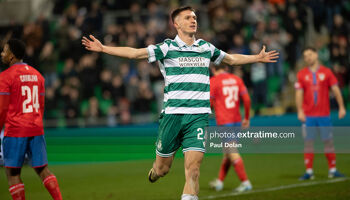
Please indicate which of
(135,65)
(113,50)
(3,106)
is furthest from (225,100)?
(135,65)

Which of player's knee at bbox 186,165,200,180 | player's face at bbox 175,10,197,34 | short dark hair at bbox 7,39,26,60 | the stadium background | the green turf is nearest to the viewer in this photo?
player's knee at bbox 186,165,200,180

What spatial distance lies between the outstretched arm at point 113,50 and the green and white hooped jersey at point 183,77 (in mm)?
234

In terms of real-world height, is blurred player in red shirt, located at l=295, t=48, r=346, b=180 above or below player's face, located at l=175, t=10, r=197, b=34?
below

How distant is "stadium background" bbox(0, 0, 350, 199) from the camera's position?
64.1ft

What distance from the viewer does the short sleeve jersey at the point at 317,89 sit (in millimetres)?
13703

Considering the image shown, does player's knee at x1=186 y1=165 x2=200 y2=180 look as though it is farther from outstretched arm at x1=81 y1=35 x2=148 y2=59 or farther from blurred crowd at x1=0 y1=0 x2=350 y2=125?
blurred crowd at x1=0 y1=0 x2=350 y2=125

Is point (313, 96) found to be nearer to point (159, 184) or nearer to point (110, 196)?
point (159, 184)

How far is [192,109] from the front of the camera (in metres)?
8.63

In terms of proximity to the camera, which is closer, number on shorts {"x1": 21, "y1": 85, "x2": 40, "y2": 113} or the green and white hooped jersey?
the green and white hooped jersey

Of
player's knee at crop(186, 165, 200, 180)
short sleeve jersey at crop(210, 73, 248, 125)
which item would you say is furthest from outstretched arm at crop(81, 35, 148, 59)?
short sleeve jersey at crop(210, 73, 248, 125)

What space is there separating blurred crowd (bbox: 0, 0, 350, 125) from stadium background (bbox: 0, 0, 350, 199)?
34 millimetres

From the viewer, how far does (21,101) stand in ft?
30.0

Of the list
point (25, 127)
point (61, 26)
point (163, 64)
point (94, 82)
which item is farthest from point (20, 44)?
point (61, 26)

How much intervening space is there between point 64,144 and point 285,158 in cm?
657
